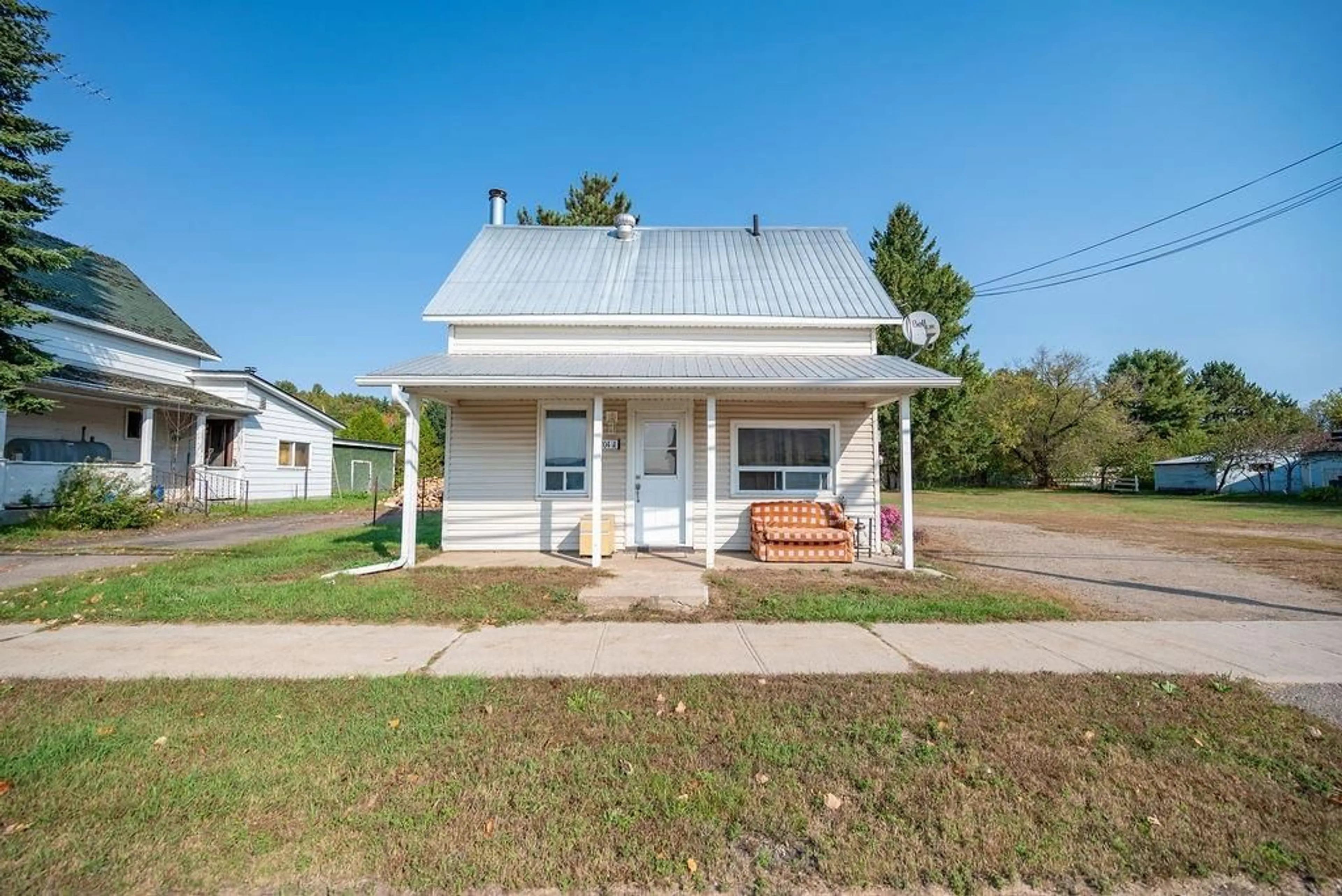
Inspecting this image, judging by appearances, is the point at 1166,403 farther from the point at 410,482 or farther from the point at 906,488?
the point at 410,482

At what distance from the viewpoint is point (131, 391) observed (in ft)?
48.5

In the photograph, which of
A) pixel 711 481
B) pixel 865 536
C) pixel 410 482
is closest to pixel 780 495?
pixel 865 536

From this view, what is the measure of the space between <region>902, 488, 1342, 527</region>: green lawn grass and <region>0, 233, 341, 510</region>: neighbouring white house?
2212 cm

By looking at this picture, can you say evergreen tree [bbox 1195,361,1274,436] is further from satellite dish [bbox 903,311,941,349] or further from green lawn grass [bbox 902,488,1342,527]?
satellite dish [bbox 903,311,941,349]

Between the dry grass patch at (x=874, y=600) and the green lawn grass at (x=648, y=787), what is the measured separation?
6.73ft

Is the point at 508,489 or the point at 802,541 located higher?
the point at 508,489

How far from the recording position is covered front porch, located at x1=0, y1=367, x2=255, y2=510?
13539mm

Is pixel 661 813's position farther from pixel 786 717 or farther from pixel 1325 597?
pixel 1325 597

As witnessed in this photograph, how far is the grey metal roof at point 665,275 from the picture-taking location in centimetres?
1065

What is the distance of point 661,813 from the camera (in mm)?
2678

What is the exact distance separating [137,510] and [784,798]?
1708 cm

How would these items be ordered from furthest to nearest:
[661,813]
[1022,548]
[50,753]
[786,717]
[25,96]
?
[1022,548], [25,96], [786,717], [50,753], [661,813]

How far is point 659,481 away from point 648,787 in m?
7.31

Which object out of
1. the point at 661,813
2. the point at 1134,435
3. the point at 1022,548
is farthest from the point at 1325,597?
the point at 1134,435
